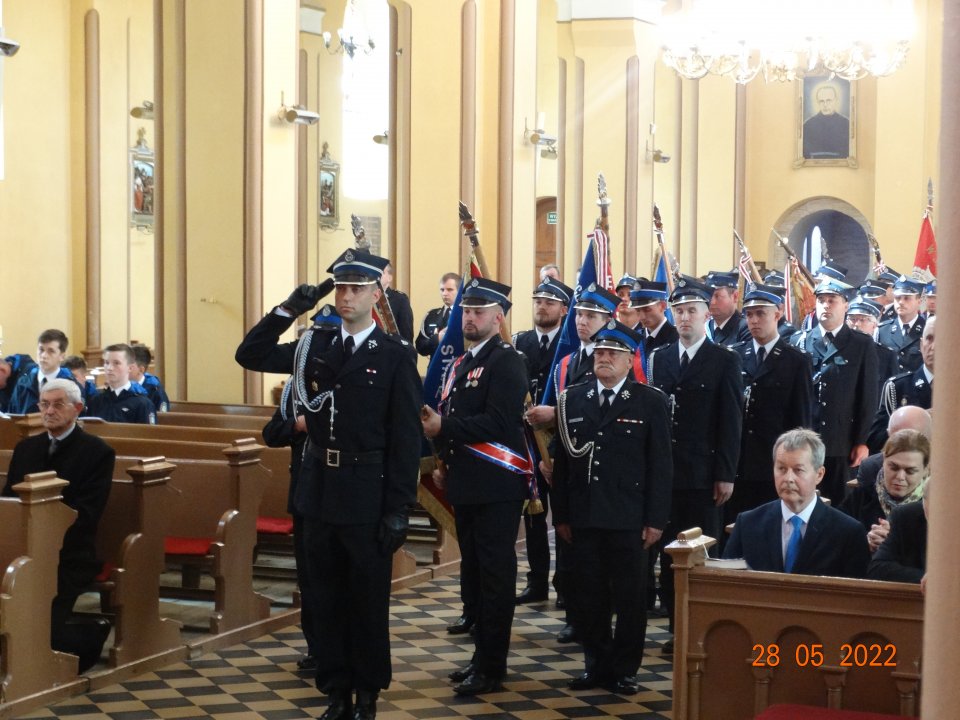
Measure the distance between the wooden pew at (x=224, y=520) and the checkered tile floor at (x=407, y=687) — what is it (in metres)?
0.19

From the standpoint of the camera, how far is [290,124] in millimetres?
10672

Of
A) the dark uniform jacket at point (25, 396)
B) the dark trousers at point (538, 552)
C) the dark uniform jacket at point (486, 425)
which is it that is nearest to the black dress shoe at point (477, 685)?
the dark uniform jacket at point (486, 425)

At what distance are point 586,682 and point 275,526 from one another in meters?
2.18

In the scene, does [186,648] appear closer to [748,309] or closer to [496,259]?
[748,309]

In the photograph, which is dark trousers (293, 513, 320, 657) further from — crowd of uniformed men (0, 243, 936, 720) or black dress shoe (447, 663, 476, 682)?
black dress shoe (447, 663, 476, 682)

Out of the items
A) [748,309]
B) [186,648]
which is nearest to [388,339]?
[186,648]

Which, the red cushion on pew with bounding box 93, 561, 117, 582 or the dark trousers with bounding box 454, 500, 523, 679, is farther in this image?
the red cushion on pew with bounding box 93, 561, 117, 582

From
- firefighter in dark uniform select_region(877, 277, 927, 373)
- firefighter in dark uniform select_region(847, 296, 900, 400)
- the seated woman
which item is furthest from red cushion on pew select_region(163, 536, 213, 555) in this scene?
firefighter in dark uniform select_region(877, 277, 927, 373)

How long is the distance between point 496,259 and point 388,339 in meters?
8.21

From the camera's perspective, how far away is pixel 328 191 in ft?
64.1

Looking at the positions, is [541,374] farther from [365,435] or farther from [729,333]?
[365,435]

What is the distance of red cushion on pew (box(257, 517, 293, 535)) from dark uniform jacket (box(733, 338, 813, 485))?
2.33 m

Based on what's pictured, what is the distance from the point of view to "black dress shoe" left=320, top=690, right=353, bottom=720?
17.3ft

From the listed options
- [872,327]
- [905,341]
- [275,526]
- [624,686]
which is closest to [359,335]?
[624,686]
